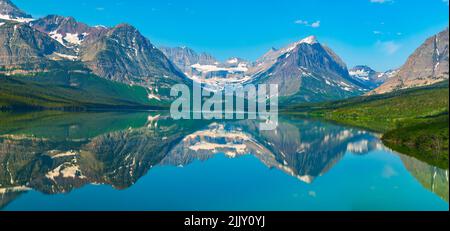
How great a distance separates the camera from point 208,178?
64.2 meters

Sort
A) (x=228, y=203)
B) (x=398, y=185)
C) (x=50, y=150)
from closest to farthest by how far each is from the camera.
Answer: (x=228, y=203) → (x=398, y=185) → (x=50, y=150)

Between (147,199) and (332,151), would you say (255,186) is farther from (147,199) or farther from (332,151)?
(332,151)

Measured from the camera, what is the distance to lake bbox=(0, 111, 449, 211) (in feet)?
150

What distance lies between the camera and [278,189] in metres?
55.4

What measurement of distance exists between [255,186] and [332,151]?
180ft

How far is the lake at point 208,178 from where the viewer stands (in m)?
45.8

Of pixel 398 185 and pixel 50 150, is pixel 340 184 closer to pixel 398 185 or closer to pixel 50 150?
pixel 398 185

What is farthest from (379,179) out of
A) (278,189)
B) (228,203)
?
(228,203)
